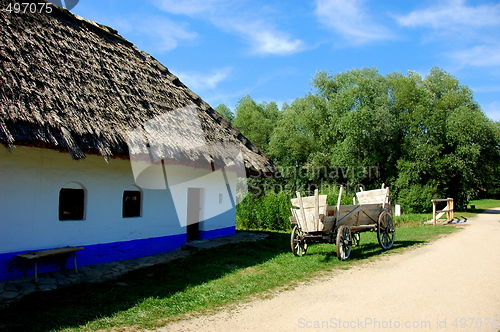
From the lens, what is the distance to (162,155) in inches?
308

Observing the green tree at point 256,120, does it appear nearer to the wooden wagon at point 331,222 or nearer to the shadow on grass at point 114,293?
the wooden wagon at point 331,222

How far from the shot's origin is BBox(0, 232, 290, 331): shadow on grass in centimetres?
460

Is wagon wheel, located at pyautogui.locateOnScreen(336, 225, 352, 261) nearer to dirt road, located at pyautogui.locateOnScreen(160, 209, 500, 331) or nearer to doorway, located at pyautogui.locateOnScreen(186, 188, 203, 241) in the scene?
dirt road, located at pyautogui.locateOnScreen(160, 209, 500, 331)

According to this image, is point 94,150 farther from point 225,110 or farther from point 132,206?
point 225,110

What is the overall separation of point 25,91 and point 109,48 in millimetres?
4389

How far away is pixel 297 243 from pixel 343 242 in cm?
114

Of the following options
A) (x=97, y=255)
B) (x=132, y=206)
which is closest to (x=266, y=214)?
(x=132, y=206)

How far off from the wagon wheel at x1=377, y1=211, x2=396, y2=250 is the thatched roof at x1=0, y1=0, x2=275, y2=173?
3.70 meters

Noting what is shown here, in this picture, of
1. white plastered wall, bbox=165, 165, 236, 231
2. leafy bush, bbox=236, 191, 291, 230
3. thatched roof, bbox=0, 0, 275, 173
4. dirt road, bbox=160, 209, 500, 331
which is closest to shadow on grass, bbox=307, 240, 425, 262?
dirt road, bbox=160, 209, 500, 331

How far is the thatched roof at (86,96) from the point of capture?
625cm

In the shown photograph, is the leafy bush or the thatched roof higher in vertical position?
the thatched roof

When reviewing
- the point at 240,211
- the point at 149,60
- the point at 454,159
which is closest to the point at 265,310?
the point at 149,60

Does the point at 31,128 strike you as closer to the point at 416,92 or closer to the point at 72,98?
the point at 72,98

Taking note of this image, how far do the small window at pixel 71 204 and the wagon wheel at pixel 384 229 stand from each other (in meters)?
7.27
